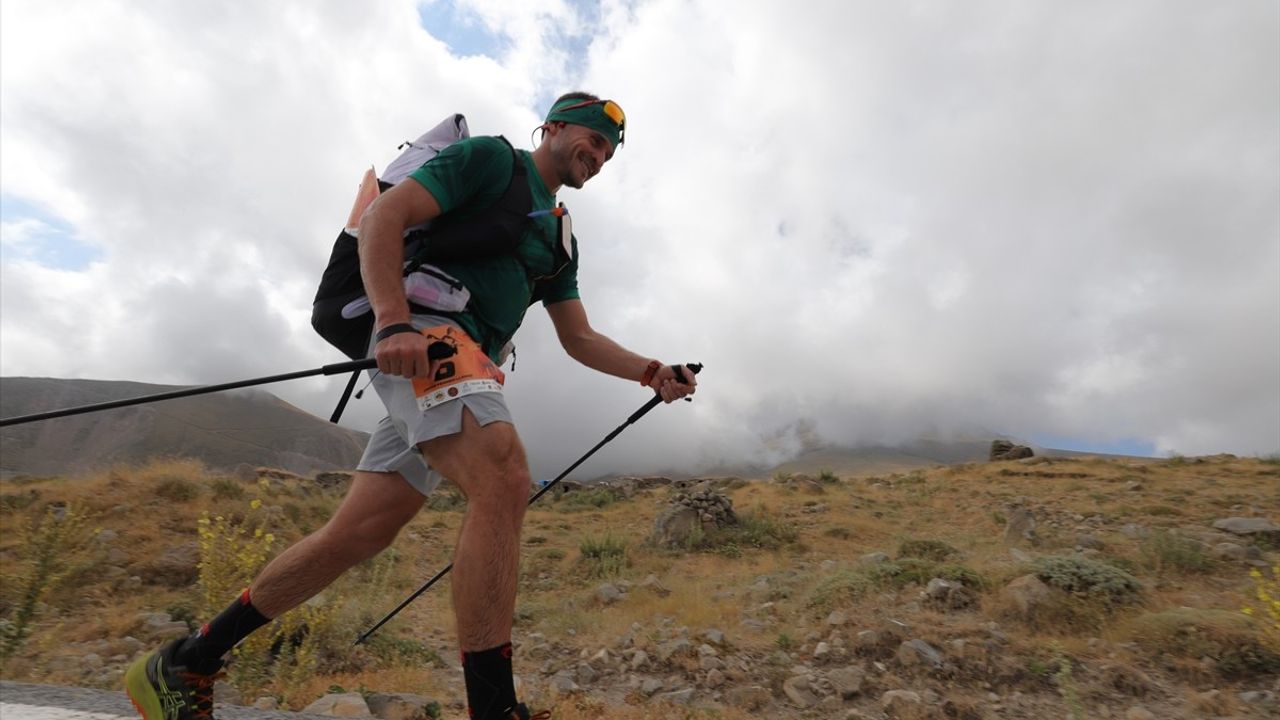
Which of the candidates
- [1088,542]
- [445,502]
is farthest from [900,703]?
[445,502]

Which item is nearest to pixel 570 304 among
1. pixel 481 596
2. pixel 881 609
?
pixel 481 596

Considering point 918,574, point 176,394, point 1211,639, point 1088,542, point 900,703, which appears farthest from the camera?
point 1088,542

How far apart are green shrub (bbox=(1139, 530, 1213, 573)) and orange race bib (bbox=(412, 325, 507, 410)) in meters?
7.57

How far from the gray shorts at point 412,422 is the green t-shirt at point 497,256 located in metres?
0.15

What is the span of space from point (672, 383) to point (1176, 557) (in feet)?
22.7

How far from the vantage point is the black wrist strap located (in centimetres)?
169

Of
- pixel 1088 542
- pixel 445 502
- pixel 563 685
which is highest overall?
pixel 445 502

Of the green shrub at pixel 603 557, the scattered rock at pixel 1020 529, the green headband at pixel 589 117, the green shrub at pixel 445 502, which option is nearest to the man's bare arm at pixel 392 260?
the green headband at pixel 589 117

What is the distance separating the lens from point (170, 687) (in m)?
1.85

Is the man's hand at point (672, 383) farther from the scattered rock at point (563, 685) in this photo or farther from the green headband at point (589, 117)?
the scattered rock at point (563, 685)

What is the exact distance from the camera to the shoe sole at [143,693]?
6.09 feet

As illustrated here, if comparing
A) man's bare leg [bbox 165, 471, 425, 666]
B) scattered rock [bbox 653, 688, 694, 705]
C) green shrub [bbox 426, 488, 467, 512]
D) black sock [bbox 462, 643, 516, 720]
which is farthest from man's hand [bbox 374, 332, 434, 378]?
green shrub [bbox 426, 488, 467, 512]

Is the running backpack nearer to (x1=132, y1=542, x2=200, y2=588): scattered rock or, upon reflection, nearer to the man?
the man

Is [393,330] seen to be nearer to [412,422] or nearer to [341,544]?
[412,422]
